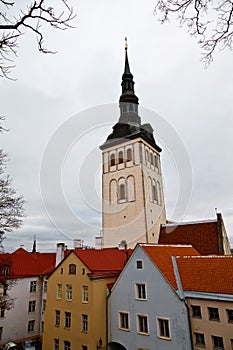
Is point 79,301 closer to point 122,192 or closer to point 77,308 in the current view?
point 77,308

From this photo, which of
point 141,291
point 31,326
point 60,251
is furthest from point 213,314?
point 31,326

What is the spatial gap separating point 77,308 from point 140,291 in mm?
5022

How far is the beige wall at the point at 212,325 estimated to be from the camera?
12.4 metres

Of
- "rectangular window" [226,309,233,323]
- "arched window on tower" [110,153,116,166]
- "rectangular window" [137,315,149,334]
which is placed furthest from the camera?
"arched window on tower" [110,153,116,166]

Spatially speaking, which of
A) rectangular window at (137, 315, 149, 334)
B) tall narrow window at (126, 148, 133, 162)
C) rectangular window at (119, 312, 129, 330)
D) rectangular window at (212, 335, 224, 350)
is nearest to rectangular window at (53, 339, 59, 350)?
rectangular window at (119, 312, 129, 330)

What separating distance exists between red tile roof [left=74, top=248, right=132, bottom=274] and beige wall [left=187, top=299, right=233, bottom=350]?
22.4 feet

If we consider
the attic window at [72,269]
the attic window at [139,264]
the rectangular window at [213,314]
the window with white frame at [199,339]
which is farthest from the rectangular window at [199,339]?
the attic window at [72,269]

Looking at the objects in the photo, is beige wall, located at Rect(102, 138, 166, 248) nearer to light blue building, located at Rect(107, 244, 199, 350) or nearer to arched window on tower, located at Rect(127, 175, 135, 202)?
arched window on tower, located at Rect(127, 175, 135, 202)

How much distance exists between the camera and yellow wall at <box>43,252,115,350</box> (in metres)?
16.5

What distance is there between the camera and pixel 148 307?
1509cm

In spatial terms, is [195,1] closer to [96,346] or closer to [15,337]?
[96,346]

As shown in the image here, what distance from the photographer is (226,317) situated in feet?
41.6

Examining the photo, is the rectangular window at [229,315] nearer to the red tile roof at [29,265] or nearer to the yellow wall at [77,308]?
the yellow wall at [77,308]

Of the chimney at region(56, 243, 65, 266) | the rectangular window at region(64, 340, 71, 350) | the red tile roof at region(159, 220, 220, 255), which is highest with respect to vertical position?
the red tile roof at region(159, 220, 220, 255)
